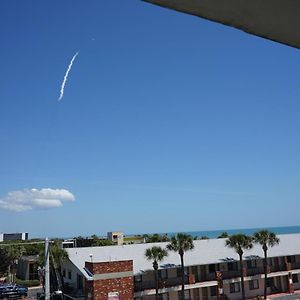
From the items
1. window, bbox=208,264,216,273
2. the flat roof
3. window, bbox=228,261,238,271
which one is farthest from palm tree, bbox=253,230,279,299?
window, bbox=208,264,216,273

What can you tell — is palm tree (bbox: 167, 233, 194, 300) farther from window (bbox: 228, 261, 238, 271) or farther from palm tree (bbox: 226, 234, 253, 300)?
window (bbox: 228, 261, 238, 271)

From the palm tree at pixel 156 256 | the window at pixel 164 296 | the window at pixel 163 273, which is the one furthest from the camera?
the window at pixel 163 273

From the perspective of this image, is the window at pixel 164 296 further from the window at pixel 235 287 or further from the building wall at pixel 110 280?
the window at pixel 235 287

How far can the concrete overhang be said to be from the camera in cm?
162

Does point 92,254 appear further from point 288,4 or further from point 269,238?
point 288,4

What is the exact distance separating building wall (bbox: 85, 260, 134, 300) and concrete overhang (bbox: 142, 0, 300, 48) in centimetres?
3276

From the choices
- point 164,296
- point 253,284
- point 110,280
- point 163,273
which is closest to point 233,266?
point 253,284

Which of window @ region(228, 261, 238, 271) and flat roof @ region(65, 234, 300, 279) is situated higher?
flat roof @ region(65, 234, 300, 279)

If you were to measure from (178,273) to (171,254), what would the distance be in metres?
2.25

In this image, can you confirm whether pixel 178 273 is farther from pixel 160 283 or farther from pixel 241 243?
pixel 241 243

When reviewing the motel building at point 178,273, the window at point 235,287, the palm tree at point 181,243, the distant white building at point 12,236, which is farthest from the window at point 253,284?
the distant white building at point 12,236

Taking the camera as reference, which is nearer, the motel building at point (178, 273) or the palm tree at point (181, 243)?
the motel building at point (178, 273)

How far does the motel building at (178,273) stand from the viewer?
109ft

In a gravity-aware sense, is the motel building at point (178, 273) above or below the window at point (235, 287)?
above
